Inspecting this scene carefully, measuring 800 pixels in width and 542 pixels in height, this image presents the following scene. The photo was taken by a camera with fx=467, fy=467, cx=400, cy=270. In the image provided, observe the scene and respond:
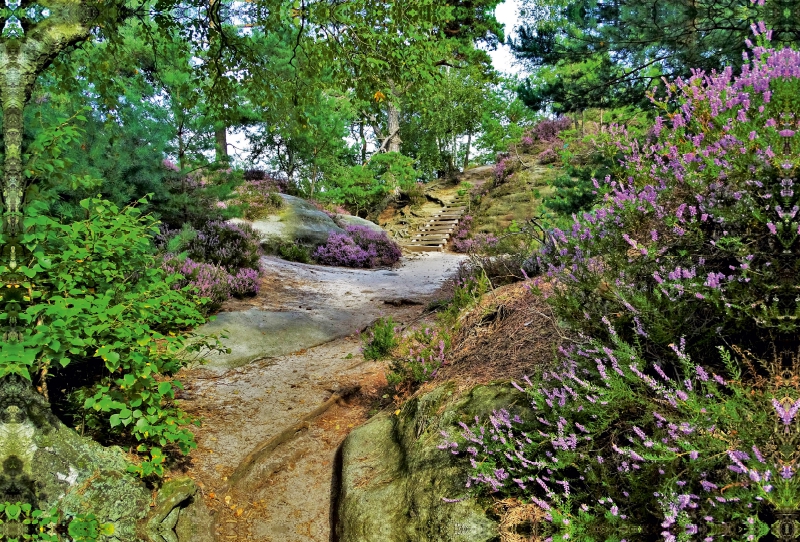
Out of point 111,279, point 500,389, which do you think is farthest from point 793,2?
point 111,279

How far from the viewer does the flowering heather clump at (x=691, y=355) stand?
1673 mm

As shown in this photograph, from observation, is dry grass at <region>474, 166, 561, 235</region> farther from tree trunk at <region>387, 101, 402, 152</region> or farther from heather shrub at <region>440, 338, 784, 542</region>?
heather shrub at <region>440, 338, 784, 542</region>

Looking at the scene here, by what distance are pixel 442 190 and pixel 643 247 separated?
2469 cm

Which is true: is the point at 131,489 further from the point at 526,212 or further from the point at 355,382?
the point at 526,212

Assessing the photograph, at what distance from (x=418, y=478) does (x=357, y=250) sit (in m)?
12.1

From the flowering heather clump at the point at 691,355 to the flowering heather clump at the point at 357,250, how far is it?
39.8ft

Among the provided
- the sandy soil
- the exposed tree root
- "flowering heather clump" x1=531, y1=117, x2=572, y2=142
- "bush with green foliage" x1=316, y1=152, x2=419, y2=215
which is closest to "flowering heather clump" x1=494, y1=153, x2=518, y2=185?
"flowering heather clump" x1=531, y1=117, x2=572, y2=142

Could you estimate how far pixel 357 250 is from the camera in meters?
14.9

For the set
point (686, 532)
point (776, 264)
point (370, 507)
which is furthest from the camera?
point (370, 507)

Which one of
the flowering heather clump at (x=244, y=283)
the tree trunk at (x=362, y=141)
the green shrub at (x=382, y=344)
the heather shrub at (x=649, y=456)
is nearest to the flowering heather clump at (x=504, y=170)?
the tree trunk at (x=362, y=141)

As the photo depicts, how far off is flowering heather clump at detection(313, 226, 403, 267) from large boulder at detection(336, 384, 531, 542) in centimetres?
1073

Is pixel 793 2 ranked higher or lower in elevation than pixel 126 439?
higher

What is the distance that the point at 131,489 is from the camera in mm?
3164

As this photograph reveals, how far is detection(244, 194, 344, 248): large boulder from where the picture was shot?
48.1ft
